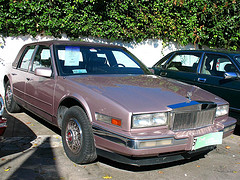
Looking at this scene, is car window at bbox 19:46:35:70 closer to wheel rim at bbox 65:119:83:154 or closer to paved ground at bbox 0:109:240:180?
paved ground at bbox 0:109:240:180

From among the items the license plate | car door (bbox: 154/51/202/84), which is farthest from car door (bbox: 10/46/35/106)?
the license plate

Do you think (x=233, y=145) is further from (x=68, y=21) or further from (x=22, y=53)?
(x=68, y=21)

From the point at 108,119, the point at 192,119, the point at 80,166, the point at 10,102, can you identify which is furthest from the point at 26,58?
the point at 192,119

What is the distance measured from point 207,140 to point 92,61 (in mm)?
2144

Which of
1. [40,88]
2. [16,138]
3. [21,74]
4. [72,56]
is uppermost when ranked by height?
[72,56]

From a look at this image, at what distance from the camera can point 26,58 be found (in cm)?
563

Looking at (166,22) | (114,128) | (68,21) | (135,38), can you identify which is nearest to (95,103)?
(114,128)

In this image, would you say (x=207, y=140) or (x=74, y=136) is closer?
(x=207, y=140)

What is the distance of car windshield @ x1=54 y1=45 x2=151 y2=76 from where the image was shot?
4344 mm

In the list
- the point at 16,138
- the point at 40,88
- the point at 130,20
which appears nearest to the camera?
the point at 40,88

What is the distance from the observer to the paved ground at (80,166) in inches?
138

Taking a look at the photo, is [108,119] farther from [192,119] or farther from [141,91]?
[192,119]

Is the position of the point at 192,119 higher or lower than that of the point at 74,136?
higher

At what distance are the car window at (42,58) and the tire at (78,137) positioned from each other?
1271mm
